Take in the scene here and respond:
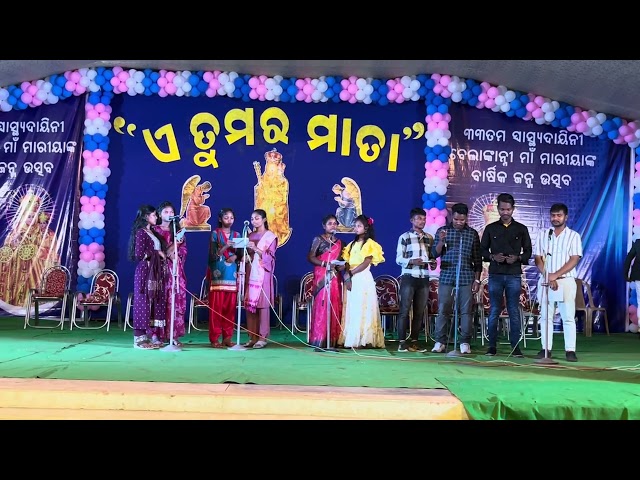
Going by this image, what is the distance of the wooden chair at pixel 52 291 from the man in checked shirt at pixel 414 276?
13.8ft

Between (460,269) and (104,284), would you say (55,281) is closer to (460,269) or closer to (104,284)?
(104,284)

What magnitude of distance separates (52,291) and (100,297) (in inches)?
28.7

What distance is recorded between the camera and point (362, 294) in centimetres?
766

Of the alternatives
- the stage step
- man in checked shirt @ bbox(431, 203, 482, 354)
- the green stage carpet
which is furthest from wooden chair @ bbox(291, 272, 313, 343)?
the stage step

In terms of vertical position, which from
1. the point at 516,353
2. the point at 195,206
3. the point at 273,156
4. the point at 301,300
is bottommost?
the point at 516,353

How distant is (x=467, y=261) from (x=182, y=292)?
2811 millimetres

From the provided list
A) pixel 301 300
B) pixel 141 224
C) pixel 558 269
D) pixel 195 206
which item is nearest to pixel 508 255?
pixel 558 269

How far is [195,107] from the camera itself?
32.7ft

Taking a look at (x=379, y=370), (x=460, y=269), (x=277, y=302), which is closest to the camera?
(x=379, y=370)

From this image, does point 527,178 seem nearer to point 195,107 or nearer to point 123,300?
point 195,107

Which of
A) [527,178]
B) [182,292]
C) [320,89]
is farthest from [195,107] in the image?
[527,178]

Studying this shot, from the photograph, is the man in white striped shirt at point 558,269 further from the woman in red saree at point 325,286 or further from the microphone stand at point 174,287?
the microphone stand at point 174,287

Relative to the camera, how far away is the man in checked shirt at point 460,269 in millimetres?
7180

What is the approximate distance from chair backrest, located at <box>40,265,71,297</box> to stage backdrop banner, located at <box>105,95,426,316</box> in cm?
70
